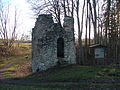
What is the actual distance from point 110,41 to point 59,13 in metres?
9.32

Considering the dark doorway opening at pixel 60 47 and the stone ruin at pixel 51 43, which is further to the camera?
the dark doorway opening at pixel 60 47

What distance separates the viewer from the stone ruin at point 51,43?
71.1 ft

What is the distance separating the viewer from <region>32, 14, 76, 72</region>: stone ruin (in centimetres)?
2166

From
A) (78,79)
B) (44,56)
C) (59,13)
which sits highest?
(59,13)

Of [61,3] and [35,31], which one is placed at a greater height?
[61,3]

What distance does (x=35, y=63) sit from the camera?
23.0m

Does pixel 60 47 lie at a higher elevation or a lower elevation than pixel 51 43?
lower

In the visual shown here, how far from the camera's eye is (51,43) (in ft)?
71.5

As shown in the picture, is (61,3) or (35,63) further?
(61,3)

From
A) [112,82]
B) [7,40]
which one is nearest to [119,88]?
[112,82]

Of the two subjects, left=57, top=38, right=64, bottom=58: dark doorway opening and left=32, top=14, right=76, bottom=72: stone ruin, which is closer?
left=32, top=14, right=76, bottom=72: stone ruin

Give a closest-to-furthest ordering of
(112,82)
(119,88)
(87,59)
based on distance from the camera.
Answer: (119,88)
(112,82)
(87,59)

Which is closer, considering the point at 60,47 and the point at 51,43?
the point at 51,43

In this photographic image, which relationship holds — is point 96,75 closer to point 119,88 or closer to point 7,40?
point 119,88
